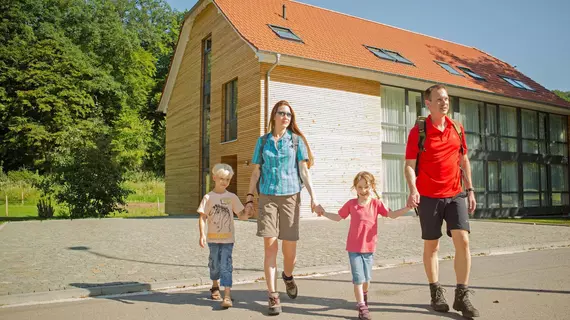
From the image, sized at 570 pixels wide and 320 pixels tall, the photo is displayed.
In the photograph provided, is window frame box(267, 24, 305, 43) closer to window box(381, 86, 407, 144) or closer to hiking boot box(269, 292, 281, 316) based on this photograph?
window box(381, 86, 407, 144)

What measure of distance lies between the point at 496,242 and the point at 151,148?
1575 inches

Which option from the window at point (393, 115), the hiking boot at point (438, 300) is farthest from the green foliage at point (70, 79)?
the hiking boot at point (438, 300)

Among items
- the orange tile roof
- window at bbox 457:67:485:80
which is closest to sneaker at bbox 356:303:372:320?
the orange tile roof

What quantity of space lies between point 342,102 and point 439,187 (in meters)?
12.6

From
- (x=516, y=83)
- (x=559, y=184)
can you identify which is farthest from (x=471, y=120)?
(x=559, y=184)

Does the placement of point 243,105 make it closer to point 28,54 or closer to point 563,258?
point 563,258

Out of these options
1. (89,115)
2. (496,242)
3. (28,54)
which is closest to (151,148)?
(89,115)

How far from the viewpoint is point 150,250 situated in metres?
8.43

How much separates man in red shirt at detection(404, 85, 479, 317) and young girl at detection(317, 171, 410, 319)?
0.31 metres

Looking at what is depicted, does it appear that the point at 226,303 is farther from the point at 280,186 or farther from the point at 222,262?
the point at 280,186

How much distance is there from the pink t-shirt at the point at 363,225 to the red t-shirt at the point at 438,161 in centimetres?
48

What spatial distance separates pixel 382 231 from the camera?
40.0ft

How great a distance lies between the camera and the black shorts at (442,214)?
4.16 m

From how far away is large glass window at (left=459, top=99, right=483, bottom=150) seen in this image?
2091cm
